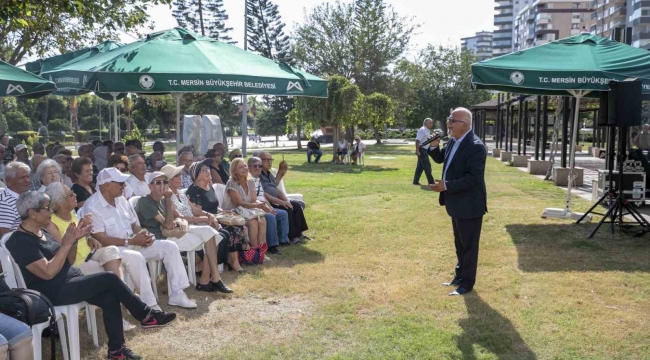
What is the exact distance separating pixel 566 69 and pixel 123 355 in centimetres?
664

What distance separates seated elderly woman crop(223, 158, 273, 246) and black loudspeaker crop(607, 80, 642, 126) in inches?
188

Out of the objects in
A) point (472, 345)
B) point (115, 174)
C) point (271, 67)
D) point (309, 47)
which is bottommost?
point (472, 345)

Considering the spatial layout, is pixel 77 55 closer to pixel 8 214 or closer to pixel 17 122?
pixel 8 214

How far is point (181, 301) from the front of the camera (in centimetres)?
536

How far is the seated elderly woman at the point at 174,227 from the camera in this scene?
5625 millimetres

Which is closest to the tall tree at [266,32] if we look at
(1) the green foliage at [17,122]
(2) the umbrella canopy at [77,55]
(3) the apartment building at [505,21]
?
(1) the green foliage at [17,122]

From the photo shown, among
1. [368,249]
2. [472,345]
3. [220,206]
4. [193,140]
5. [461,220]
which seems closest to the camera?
[472,345]

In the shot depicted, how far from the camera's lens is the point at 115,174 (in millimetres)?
4984

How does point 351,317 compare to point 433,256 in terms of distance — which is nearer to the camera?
point 351,317

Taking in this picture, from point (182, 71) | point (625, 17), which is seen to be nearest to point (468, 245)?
point (182, 71)

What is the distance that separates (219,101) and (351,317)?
39.8m

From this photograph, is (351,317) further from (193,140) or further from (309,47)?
(309,47)

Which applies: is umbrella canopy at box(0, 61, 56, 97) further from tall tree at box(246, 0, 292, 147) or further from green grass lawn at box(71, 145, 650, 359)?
tall tree at box(246, 0, 292, 147)

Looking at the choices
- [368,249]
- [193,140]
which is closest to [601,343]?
[368,249]
